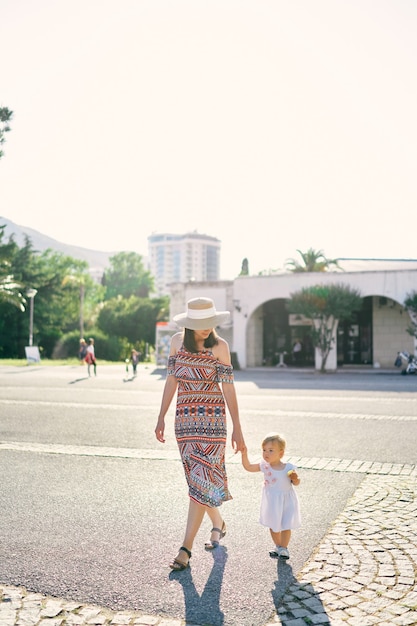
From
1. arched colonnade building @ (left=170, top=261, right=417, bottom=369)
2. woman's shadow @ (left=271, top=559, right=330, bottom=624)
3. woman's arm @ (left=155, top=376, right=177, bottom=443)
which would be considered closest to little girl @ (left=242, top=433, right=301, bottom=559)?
woman's shadow @ (left=271, top=559, right=330, bottom=624)

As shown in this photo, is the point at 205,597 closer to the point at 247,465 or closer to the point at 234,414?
the point at 247,465

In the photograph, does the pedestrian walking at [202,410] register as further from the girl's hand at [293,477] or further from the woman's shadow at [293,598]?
the woman's shadow at [293,598]

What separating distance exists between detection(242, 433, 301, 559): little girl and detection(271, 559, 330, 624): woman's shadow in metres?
0.32

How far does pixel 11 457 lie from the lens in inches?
316

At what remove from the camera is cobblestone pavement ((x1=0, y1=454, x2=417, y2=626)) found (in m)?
3.38

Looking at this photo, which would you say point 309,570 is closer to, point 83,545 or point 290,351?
point 83,545

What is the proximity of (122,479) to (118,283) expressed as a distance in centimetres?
11467

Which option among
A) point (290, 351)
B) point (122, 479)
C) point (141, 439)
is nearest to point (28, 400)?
point (141, 439)

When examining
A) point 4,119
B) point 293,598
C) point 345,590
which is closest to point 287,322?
point 4,119

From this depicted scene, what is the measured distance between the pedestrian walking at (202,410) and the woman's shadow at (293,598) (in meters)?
0.67

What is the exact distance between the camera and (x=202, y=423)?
14.3 ft

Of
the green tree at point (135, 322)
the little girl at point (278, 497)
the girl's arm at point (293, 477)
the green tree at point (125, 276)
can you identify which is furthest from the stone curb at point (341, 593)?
the green tree at point (125, 276)

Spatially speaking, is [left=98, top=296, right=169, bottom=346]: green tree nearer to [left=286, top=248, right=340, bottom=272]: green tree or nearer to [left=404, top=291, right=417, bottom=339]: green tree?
[left=286, top=248, right=340, bottom=272]: green tree

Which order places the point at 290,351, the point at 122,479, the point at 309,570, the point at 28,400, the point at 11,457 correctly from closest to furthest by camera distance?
the point at 309,570 → the point at 122,479 → the point at 11,457 → the point at 28,400 → the point at 290,351
